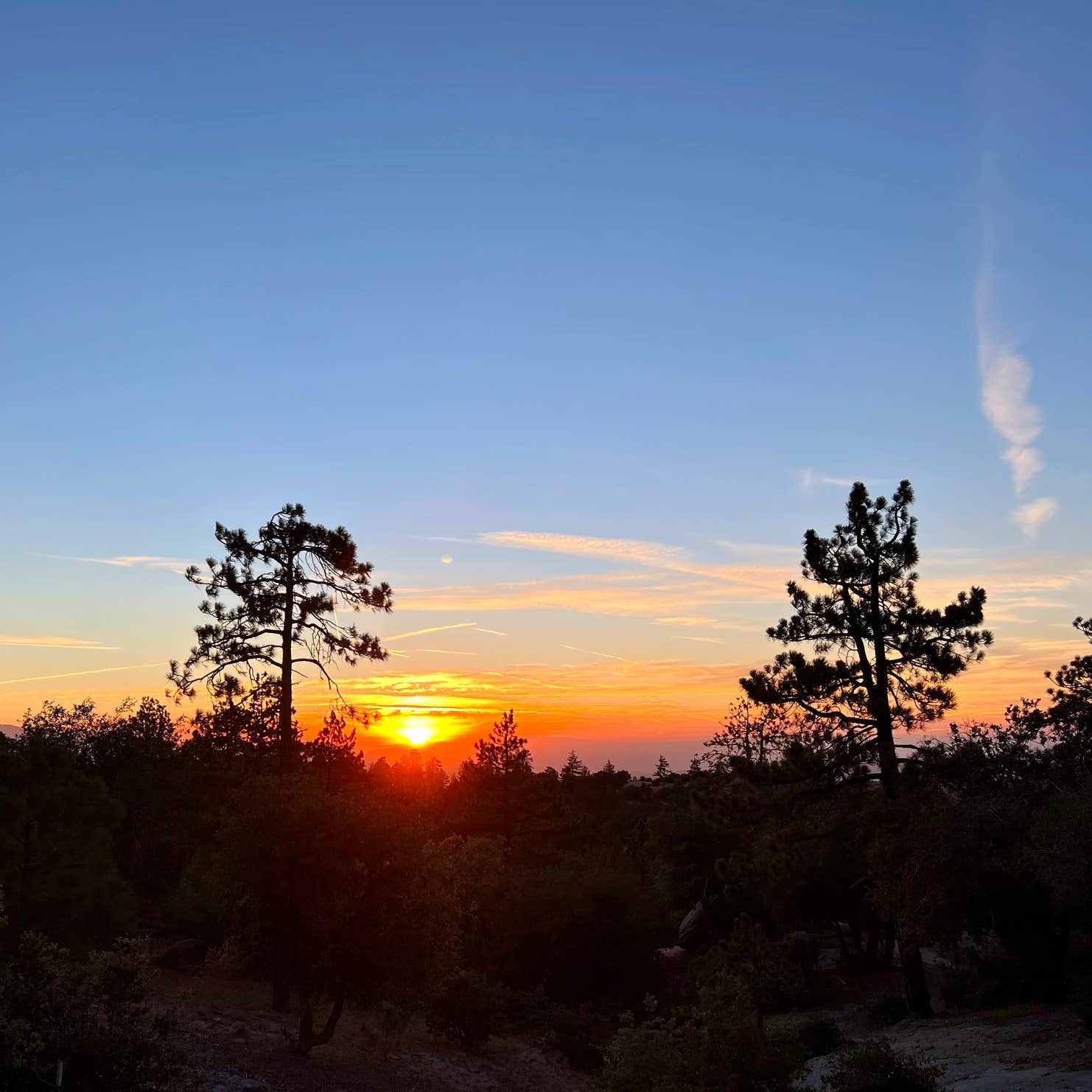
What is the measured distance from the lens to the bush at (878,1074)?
16.2m

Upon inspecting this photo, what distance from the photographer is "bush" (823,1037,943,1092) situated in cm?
1617

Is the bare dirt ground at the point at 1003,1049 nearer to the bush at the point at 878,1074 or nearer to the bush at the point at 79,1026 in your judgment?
the bush at the point at 878,1074

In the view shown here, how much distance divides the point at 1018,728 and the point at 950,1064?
34.5ft

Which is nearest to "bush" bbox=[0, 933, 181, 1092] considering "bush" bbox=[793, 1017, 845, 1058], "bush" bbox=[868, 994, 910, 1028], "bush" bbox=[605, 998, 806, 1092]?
"bush" bbox=[605, 998, 806, 1092]

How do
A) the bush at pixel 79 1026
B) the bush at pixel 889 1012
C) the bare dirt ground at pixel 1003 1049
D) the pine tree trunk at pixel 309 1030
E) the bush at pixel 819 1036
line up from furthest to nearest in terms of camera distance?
the bush at pixel 889 1012, the bush at pixel 819 1036, the pine tree trunk at pixel 309 1030, the bare dirt ground at pixel 1003 1049, the bush at pixel 79 1026

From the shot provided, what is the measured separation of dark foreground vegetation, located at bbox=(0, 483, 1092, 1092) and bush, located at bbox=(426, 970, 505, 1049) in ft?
0.22

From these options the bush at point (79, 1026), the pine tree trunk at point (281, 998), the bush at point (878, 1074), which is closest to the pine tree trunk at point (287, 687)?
the pine tree trunk at point (281, 998)

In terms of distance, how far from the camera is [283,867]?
22.1 m

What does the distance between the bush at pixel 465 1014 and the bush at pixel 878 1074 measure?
15491 millimetres

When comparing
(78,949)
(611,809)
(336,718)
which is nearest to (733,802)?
(336,718)

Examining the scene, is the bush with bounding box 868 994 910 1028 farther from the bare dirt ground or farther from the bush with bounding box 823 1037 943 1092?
the bush with bounding box 823 1037 943 1092

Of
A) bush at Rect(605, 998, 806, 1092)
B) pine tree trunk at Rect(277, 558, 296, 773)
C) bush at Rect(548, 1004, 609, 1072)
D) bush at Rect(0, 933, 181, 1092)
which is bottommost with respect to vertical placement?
bush at Rect(548, 1004, 609, 1072)

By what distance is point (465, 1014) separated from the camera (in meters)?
29.5

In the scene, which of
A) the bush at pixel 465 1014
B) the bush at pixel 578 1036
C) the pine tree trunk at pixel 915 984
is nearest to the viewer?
the pine tree trunk at pixel 915 984
